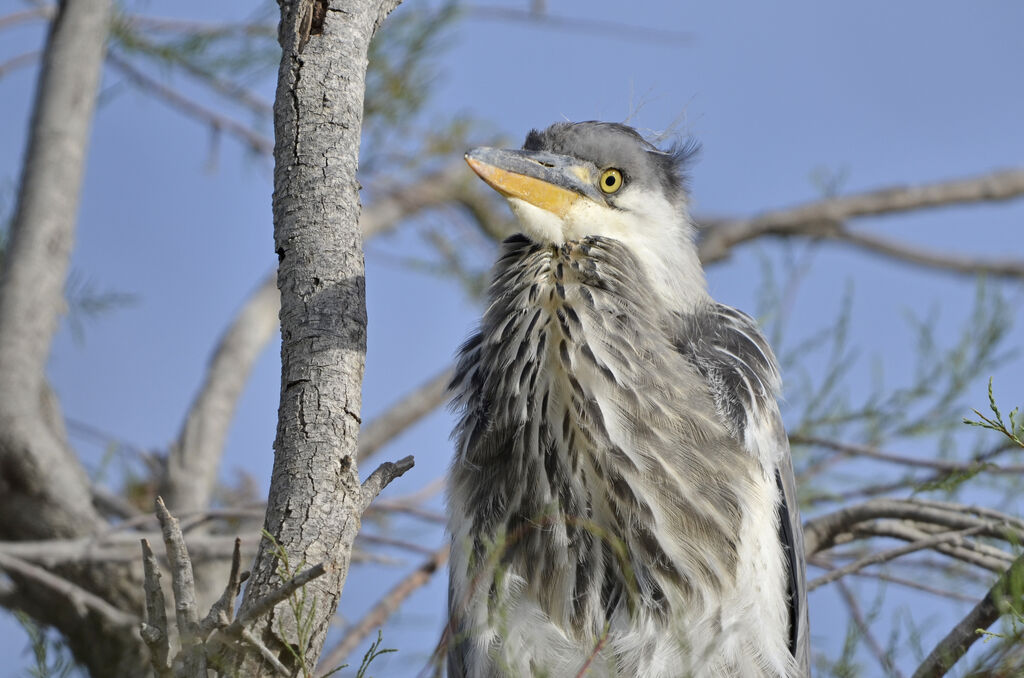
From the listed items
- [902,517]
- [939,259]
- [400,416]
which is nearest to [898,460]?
[902,517]

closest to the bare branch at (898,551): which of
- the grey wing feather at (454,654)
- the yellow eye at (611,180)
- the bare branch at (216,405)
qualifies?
the grey wing feather at (454,654)

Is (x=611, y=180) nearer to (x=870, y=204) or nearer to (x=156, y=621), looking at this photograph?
(x=156, y=621)

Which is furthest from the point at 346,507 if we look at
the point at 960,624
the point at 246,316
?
the point at 246,316

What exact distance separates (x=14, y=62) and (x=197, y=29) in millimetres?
639

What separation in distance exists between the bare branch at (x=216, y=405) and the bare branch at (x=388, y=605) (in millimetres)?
708

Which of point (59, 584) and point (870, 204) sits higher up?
point (870, 204)

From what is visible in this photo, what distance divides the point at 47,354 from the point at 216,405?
2.08 ft

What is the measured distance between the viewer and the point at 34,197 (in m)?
3.30

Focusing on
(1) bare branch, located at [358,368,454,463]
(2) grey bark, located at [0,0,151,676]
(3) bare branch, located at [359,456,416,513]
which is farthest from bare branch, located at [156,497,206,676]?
(1) bare branch, located at [358,368,454,463]

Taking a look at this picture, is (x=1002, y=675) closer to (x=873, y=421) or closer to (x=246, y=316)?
(x=873, y=421)

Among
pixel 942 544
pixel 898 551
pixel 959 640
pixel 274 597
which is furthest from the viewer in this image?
pixel 942 544

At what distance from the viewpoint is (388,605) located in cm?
273

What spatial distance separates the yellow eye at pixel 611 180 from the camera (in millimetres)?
2521

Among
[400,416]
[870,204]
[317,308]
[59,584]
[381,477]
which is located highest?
[870,204]
